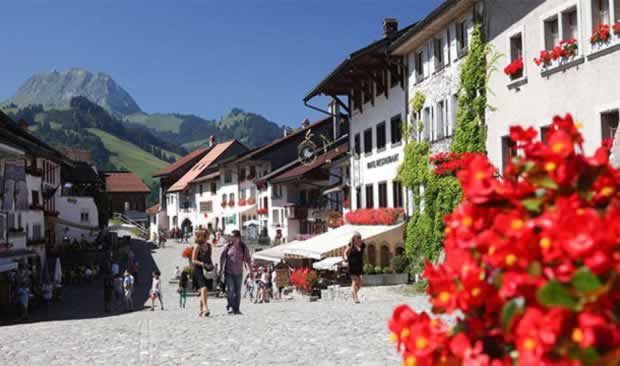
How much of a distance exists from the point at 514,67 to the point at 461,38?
190 inches

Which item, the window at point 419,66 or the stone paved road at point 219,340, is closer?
the stone paved road at point 219,340

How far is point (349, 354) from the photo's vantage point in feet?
34.3

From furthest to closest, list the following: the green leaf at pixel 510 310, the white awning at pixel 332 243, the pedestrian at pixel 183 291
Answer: the white awning at pixel 332 243
the pedestrian at pixel 183 291
the green leaf at pixel 510 310

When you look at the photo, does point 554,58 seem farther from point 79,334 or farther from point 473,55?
point 79,334

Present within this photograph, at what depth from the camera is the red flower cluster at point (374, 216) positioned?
105 feet

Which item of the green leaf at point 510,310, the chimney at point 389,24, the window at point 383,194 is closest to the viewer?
the green leaf at point 510,310

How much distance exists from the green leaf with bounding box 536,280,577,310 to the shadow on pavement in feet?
86.2

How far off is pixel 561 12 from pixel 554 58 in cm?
105

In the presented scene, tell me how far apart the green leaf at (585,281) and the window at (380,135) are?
31.9 meters

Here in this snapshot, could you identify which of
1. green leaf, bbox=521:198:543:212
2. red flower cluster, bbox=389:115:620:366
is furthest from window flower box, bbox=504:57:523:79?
green leaf, bbox=521:198:543:212

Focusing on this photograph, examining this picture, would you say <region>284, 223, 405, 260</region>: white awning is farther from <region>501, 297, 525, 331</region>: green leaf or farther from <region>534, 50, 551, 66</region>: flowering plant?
<region>501, 297, 525, 331</region>: green leaf

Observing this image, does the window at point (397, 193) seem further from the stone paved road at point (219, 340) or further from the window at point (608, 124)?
the window at point (608, 124)

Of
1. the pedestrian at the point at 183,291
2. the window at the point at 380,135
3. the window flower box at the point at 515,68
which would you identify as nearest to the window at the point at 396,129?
the window at the point at 380,135

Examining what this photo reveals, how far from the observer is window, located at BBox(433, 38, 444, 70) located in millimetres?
27645
